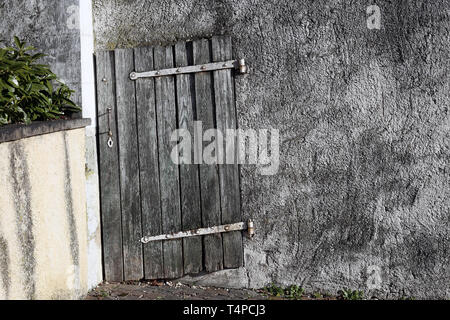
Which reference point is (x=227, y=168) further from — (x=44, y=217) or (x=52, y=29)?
(x=52, y=29)

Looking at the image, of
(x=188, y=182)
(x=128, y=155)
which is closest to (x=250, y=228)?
(x=188, y=182)

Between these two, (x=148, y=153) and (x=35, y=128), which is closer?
(x=35, y=128)

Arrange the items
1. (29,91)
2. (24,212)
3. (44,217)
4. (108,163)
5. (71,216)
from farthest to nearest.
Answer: (108,163), (71,216), (29,91), (44,217), (24,212)

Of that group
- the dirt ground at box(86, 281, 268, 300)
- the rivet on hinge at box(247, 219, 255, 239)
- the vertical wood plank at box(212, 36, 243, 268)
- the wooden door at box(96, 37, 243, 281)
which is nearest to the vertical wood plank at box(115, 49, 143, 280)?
the wooden door at box(96, 37, 243, 281)

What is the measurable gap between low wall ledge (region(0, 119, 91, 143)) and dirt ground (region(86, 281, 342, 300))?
4.36 feet

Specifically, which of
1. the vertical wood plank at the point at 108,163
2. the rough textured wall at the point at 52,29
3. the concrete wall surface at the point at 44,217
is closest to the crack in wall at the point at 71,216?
the concrete wall surface at the point at 44,217

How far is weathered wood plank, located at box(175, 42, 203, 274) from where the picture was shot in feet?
13.2

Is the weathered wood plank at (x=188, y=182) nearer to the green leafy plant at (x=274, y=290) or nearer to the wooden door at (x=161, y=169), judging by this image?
the wooden door at (x=161, y=169)

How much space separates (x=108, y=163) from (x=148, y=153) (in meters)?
0.36

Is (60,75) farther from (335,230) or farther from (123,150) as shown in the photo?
(335,230)

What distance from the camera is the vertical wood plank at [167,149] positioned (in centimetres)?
405

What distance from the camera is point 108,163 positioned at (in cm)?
418

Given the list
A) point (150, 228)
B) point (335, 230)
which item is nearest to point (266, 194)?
point (335, 230)
